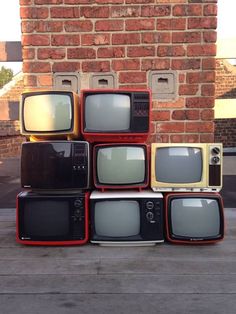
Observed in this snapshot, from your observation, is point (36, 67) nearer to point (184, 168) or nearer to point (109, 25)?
point (109, 25)

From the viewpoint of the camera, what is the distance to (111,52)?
2.61 meters

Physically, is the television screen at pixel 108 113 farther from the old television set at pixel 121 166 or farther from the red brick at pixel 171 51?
the red brick at pixel 171 51

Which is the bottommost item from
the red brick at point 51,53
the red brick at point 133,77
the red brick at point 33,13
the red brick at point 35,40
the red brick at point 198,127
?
the red brick at point 198,127

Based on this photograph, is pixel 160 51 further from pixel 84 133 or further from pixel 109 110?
pixel 84 133

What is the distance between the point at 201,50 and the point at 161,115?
582 mm

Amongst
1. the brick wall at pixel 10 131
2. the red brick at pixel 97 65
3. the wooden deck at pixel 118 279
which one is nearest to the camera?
the wooden deck at pixel 118 279

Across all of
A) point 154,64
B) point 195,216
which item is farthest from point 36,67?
point 195,216

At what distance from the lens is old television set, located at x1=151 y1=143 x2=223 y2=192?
2.09 metres

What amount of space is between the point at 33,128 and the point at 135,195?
2.52ft

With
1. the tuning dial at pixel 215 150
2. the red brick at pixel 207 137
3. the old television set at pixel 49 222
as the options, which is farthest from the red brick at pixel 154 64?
the old television set at pixel 49 222

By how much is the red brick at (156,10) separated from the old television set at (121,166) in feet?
3.65

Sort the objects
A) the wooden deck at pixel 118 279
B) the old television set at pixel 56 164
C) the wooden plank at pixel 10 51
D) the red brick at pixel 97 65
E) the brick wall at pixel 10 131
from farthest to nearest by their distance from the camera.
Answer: the brick wall at pixel 10 131
the wooden plank at pixel 10 51
the red brick at pixel 97 65
the old television set at pixel 56 164
the wooden deck at pixel 118 279

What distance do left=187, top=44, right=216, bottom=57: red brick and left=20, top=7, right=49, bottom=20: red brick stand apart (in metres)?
1.14

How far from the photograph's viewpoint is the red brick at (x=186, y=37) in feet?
8.39
